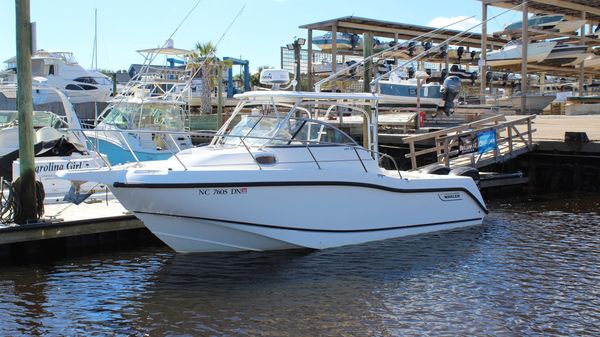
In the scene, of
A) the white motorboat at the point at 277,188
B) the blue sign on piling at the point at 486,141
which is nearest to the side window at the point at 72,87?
the blue sign on piling at the point at 486,141

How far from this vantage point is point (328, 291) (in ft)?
27.5

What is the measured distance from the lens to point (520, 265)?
9586 millimetres

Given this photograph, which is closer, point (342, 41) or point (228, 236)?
point (228, 236)

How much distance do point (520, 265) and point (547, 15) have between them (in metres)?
31.2

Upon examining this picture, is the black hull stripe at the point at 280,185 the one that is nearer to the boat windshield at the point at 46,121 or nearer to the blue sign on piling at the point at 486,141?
the blue sign on piling at the point at 486,141

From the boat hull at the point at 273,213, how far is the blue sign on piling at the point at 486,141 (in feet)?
21.7

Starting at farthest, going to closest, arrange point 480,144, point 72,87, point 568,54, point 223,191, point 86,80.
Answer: point 568,54
point 86,80
point 72,87
point 480,144
point 223,191

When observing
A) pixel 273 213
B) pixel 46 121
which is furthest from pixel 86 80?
pixel 273 213

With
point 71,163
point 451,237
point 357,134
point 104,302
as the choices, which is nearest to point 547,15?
point 357,134

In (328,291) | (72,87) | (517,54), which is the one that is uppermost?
(517,54)

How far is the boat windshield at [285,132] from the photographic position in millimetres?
10273

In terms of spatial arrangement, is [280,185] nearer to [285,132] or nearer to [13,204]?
[285,132]

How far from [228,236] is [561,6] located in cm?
3006

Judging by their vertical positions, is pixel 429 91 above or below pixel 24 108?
above
